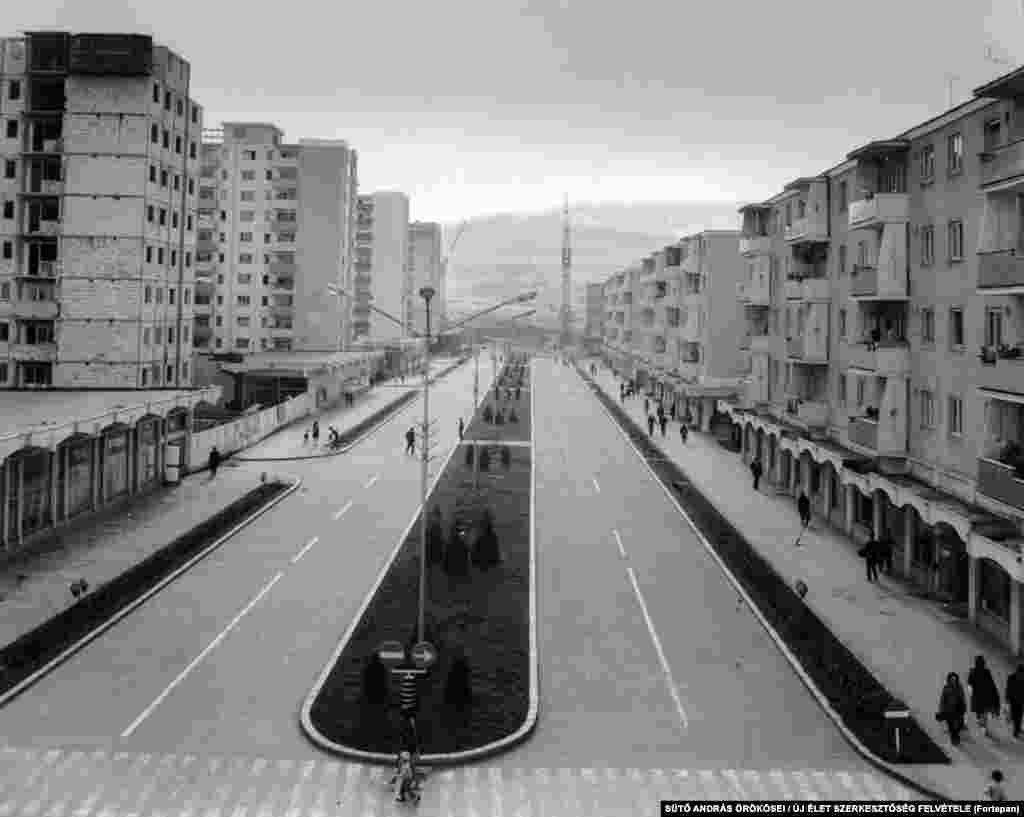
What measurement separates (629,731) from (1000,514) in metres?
13.2

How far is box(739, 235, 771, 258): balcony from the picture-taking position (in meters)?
53.0

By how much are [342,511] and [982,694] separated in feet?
91.9

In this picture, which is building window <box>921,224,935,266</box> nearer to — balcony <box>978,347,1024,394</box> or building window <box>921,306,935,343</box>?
building window <box>921,306,935,343</box>

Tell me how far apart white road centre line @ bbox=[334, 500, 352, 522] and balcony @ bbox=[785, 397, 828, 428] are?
67.3 ft

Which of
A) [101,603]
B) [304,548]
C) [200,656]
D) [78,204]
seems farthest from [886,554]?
[78,204]

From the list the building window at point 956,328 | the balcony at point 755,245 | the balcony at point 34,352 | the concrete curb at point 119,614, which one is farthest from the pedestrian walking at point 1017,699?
the balcony at point 34,352

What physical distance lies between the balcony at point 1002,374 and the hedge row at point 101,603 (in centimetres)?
2444

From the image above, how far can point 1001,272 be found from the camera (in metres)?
25.4

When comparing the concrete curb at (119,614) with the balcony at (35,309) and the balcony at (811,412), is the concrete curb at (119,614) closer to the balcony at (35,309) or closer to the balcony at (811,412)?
the balcony at (35,309)

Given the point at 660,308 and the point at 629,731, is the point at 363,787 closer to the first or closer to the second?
the point at 629,731

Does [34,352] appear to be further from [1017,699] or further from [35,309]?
[1017,699]

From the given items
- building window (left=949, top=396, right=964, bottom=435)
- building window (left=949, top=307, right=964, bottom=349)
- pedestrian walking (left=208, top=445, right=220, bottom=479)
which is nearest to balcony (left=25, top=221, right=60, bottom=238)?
pedestrian walking (left=208, top=445, right=220, bottom=479)

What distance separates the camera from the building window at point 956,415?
96.4ft
